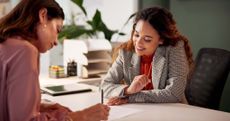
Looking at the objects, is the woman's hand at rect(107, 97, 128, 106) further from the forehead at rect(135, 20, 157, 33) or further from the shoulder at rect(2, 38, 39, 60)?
the shoulder at rect(2, 38, 39, 60)

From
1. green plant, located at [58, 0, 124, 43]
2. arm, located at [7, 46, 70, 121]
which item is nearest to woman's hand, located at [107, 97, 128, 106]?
arm, located at [7, 46, 70, 121]

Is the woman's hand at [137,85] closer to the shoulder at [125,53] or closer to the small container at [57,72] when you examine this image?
the shoulder at [125,53]

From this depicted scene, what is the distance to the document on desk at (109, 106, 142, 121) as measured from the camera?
4.87ft

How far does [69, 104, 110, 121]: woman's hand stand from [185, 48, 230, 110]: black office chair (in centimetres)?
119

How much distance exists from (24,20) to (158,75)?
1002 millimetres

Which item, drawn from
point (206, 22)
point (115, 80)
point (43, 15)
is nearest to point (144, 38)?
point (115, 80)

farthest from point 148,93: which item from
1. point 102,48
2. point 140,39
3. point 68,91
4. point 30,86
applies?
point 102,48

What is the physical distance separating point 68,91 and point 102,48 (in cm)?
100

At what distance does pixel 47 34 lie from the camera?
1.16 m

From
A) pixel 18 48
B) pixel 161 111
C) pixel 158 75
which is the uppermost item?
pixel 18 48

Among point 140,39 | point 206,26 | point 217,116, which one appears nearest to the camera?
point 217,116

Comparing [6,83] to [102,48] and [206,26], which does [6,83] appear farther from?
[206,26]

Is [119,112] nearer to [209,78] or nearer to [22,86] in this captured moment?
[22,86]

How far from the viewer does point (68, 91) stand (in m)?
2.00
